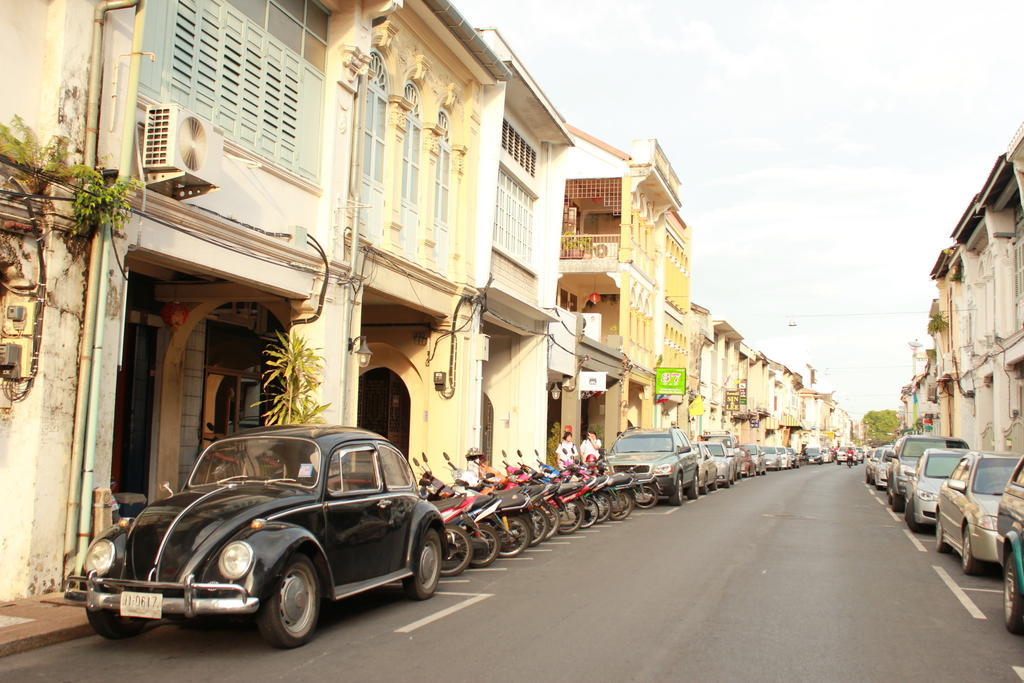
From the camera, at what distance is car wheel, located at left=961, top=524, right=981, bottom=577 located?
12.1m

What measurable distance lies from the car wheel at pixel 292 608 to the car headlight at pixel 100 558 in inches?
48.2

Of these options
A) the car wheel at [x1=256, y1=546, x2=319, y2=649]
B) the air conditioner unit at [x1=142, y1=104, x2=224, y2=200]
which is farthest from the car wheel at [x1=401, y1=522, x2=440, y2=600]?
the air conditioner unit at [x1=142, y1=104, x2=224, y2=200]

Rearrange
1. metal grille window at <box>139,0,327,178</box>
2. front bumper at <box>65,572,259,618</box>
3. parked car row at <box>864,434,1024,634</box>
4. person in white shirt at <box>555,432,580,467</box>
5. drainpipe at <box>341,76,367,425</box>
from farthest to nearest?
person in white shirt at <box>555,432,580,467</box> → drainpipe at <box>341,76,367,425</box> → metal grille window at <box>139,0,327,178</box> → parked car row at <box>864,434,1024,634</box> → front bumper at <box>65,572,259,618</box>

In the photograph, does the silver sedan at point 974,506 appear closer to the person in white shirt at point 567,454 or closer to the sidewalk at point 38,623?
the person in white shirt at point 567,454

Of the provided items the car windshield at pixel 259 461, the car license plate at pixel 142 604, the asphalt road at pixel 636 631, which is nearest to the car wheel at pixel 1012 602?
the asphalt road at pixel 636 631

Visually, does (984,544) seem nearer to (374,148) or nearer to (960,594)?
(960,594)

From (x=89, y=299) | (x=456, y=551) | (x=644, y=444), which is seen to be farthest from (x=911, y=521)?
(x=89, y=299)

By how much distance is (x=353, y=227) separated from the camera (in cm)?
1551

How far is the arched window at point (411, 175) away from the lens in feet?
59.4

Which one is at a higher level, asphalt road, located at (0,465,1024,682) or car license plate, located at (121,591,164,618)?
car license plate, located at (121,591,164,618)

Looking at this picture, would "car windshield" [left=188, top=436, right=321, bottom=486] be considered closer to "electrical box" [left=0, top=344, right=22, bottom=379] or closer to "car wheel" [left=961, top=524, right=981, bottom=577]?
"electrical box" [left=0, top=344, right=22, bottom=379]

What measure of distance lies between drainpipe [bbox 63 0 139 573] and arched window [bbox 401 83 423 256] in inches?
315

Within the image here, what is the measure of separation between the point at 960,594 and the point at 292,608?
24.3 feet

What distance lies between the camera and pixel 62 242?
9.76m
